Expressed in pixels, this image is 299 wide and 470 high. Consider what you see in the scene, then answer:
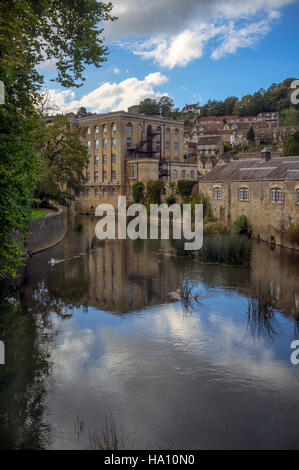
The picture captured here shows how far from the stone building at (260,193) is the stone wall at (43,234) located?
13.5m

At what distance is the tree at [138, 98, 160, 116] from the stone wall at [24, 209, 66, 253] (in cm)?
8372

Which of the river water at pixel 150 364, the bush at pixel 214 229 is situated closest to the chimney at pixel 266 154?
the bush at pixel 214 229

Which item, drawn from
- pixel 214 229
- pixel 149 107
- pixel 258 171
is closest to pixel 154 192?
pixel 258 171

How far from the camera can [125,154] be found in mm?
58312

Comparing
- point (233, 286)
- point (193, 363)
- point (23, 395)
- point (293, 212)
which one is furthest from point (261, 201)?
point (23, 395)

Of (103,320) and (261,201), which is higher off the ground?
(261,201)

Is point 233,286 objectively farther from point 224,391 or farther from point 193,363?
point 224,391

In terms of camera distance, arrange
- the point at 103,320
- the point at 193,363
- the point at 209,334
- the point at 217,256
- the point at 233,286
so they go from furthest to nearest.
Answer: the point at 217,256 < the point at 233,286 < the point at 103,320 < the point at 209,334 < the point at 193,363

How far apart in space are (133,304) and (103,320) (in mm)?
1917

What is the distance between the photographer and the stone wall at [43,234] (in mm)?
21656

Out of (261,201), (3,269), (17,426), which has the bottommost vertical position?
(17,426)

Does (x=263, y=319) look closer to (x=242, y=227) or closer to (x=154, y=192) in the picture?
(x=242, y=227)

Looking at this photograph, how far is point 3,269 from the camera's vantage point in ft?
30.1

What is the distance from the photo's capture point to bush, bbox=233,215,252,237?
29.1 m
